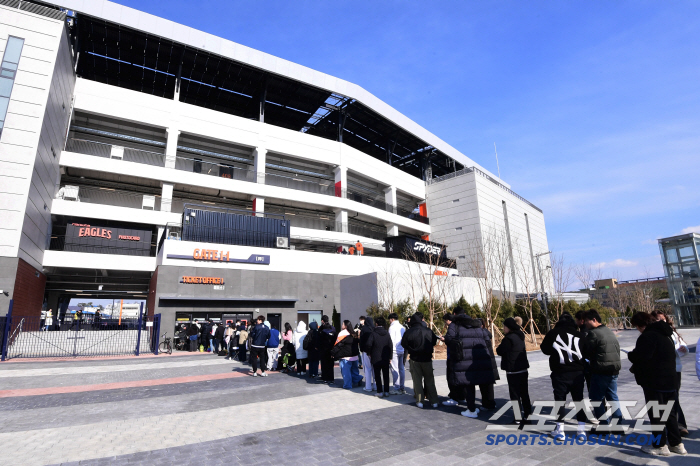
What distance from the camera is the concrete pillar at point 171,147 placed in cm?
3011

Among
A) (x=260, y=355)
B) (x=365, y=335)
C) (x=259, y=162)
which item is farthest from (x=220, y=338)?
(x=259, y=162)

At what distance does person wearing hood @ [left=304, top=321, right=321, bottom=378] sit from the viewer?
1040 centimetres

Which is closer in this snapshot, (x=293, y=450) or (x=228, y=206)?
(x=293, y=450)

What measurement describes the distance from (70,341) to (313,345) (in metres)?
15.6

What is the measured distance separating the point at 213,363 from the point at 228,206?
73.9 feet

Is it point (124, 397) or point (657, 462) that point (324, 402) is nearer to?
point (124, 397)

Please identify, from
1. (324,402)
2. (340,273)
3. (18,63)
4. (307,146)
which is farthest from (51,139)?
(324,402)

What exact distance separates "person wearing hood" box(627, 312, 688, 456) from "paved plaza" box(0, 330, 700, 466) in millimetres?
190

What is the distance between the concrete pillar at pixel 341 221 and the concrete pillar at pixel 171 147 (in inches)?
614

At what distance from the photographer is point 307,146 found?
121ft

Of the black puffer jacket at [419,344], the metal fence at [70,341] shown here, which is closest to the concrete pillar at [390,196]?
the metal fence at [70,341]

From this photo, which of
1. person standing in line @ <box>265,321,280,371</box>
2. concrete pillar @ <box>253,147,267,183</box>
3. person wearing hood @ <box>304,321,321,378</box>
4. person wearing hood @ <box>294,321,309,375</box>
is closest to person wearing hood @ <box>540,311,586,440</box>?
person wearing hood @ <box>304,321,321,378</box>

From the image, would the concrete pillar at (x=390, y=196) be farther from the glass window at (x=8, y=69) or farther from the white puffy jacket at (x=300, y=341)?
the glass window at (x=8, y=69)

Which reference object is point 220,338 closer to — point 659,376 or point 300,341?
point 300,341
